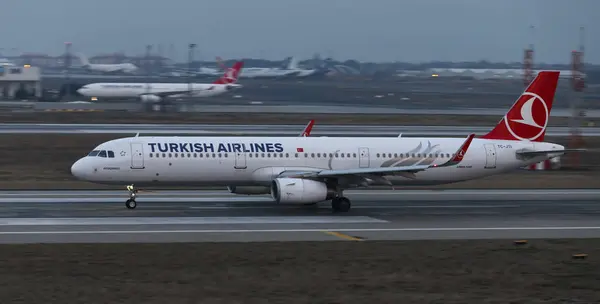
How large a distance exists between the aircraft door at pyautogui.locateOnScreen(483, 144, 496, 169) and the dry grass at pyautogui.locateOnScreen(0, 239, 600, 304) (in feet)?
39.1

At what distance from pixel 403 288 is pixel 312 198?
1472 cm

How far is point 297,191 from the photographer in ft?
115

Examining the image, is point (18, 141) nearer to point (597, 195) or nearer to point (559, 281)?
point (597, 195)

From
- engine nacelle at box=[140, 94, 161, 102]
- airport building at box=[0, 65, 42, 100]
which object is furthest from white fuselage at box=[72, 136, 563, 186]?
airport building at box=[0, 65, 42, 100]

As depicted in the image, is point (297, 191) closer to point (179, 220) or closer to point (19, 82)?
point (179, 220)

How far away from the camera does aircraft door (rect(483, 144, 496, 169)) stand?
39.5 metres

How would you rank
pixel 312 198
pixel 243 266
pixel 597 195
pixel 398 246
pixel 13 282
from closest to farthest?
pixel 13 282
pixel 243 266
pixel 398 246
pixel 312 198
pixel 597 195

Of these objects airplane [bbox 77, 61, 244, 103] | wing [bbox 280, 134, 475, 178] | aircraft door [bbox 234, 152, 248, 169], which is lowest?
wing [bbox 280, 134, 475, 178]

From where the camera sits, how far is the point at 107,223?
31.8 metres

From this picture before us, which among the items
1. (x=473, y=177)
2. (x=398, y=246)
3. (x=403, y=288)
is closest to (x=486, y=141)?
(x=473, y=177)

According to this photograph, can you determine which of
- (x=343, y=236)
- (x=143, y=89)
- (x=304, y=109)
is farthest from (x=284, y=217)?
(x=143, y=89)

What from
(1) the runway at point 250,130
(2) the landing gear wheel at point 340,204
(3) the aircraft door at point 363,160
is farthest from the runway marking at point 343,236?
(1) the runway at point 250,130

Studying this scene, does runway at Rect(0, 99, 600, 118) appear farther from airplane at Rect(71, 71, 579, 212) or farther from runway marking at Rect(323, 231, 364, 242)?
runway marking at Rect(323, 231, 364, 242)

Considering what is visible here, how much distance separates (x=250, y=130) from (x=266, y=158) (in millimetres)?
36695
